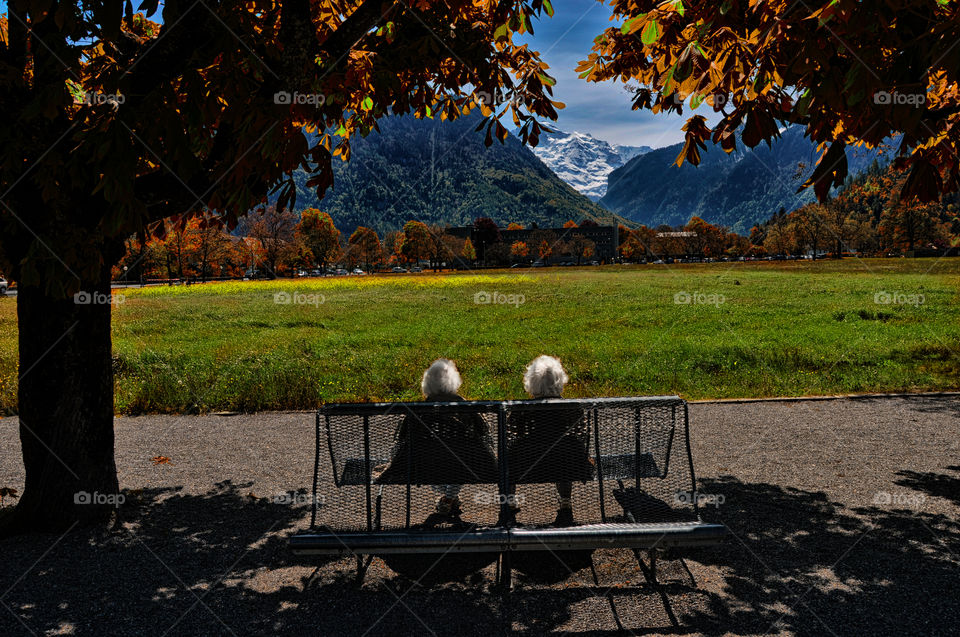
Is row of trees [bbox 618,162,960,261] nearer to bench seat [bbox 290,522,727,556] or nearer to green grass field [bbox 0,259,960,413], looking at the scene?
green grass field [bbox 0,259,960,413]

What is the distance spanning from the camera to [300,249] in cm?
7812

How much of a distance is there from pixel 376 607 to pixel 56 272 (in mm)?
3122

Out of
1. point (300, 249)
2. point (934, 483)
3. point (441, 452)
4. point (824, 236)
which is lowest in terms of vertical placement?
point (934, 483)

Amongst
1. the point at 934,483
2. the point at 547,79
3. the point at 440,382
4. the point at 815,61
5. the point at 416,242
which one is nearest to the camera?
the point at 815,61

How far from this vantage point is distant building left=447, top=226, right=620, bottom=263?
9381cm

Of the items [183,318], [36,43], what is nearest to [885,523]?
[36,43]


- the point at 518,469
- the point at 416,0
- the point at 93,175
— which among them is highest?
the point at 416,0

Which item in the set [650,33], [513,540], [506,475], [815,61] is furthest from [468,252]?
[815,61]

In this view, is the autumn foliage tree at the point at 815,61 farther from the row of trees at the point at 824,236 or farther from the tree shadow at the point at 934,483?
the row of trees at the point at 824,236

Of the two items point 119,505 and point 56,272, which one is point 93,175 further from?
point 119,505

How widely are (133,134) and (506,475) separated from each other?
3.22 meters

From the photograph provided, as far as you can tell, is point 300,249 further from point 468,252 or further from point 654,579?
point 654,579

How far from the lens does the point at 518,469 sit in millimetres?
4383

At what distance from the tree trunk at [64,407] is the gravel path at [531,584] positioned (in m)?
0.25
